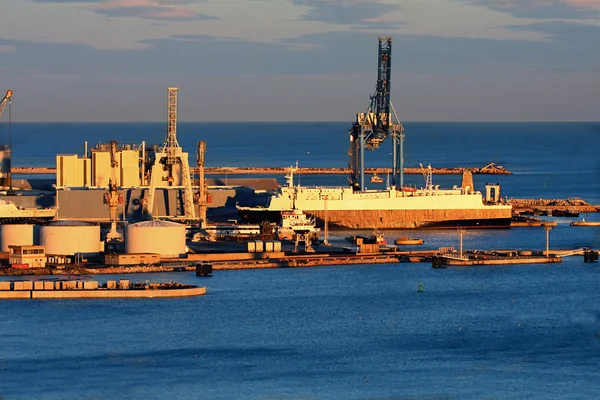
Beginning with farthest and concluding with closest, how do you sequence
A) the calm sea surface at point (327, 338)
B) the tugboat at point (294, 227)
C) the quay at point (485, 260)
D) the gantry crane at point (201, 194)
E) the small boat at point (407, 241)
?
the gantry crane at point (201, 194) → the tugboat at point (294, 227) → the small boat at point (407, 241) → the quay at point (485, 260) → the calm sea surface at point (327, 338)

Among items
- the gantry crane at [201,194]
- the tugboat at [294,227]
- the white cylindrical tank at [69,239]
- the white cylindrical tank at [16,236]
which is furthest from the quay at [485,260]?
the white cylindrical tank at [16,236]

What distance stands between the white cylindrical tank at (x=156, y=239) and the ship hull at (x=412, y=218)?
17048mm

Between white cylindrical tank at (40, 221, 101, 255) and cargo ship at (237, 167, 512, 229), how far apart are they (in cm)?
1781

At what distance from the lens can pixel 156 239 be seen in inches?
2714

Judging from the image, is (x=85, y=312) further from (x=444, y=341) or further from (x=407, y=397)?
(x=407, y=397)

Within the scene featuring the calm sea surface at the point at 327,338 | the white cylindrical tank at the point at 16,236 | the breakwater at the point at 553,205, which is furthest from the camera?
the breakwater at the point at 553,205

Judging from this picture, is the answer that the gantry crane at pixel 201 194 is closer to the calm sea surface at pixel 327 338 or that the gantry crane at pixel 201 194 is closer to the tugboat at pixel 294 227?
the tugboat at pixel 294 227

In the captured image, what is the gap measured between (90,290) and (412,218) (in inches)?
1284

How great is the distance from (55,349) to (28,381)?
14.4 ft

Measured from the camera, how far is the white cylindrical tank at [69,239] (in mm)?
68750

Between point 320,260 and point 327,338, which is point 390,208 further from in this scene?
point 327,338

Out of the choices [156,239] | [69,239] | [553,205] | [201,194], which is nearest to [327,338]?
[156,239]

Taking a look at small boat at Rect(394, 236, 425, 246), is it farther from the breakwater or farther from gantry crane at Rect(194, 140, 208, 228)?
the breakwater

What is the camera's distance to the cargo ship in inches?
3413
